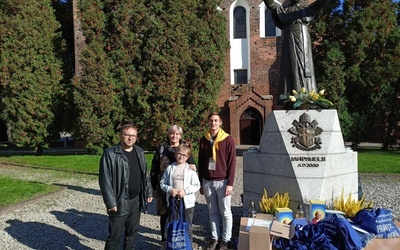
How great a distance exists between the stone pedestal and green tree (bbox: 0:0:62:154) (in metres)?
15.7

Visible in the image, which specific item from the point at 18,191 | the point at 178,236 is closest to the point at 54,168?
the point at 18,191

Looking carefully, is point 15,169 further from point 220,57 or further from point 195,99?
point 220,57

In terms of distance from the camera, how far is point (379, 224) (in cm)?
371

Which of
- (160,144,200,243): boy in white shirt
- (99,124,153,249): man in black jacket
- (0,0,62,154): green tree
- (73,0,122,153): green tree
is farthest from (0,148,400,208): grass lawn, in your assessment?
(160,144,200,243): boy in white shirt

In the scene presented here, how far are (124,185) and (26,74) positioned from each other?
16.3 metres

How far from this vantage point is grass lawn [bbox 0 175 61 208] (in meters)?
7.84

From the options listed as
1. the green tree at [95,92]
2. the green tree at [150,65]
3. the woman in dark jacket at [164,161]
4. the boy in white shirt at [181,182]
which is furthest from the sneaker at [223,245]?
the green tree at [95,92]

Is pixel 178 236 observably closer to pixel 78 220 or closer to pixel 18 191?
pixel 78 220

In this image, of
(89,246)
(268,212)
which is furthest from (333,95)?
(89,246)

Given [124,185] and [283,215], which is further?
[283,215]

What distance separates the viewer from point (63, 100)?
18562 mm

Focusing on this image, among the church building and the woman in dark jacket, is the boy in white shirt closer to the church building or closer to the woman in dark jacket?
the woman in dark jacket

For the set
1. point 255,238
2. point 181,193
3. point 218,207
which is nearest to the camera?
point 255,238

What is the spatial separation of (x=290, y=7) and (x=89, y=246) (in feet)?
16.7
